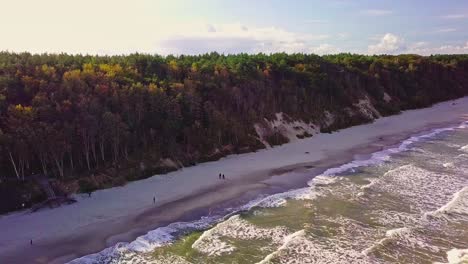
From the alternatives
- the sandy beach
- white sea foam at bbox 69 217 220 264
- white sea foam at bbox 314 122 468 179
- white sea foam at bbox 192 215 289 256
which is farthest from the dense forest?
white sea foam at bbox 192 215 289 256

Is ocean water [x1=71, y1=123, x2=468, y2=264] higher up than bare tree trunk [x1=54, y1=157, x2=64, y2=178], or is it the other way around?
bare tree trunk [x1=54, y1=157, x2=64, y2=178]

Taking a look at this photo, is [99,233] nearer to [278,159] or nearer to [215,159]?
[215,159]

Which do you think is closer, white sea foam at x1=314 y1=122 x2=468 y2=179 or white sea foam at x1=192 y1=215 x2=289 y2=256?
white sea foam at x1=192 y1=215 x2=289 y2=256

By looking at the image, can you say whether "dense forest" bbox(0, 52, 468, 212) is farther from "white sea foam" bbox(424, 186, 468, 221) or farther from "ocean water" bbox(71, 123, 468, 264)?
"white sea foam" bbox(424, 186, 468, 221)

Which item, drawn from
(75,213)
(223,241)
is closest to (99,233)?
(75,213)

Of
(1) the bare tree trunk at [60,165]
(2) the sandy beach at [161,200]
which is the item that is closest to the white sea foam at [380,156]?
(2) the sandy beach at [161,200]

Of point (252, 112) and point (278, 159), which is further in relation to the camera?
point (252, 112)
